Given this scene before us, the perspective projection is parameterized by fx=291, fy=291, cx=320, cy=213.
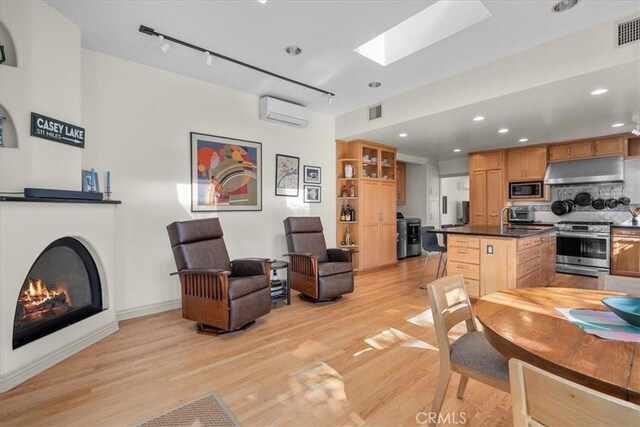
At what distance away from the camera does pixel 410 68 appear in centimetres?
323

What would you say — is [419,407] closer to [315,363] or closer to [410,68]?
[315,363]

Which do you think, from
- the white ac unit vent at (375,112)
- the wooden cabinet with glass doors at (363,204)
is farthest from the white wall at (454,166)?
the white ac unit vent at (375,112)

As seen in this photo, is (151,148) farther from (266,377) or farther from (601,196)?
(601,196)

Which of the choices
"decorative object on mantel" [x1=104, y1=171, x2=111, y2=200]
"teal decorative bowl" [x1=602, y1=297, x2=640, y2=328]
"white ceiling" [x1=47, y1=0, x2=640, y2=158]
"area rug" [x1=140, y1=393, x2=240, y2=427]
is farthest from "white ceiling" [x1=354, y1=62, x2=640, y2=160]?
"area rug" [x1=140, y1=393, x2=240, y2=427]

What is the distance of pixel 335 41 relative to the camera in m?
2.74

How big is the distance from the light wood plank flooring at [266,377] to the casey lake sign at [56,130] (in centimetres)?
175

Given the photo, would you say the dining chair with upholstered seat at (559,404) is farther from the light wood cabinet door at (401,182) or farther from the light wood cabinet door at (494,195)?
the light wood cabinet door at (401,182)

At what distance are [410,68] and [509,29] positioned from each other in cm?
96

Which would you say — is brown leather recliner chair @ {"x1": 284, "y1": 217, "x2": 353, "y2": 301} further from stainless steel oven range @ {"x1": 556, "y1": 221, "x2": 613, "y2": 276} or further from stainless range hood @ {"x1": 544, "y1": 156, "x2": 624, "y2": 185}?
stainless range hood @ {"x1": 544, "y1": 156, "x2": 624, "y2": 185}

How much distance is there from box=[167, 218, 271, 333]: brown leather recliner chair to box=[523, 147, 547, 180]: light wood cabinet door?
5397 millimetres

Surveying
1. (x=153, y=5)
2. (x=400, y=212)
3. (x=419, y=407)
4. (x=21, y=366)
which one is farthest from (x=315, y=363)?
(x=400, y=212)

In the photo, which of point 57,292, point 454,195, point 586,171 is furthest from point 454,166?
point 57,292

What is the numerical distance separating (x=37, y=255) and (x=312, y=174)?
3.43 metres

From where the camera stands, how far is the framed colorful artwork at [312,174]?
4.69 meters
